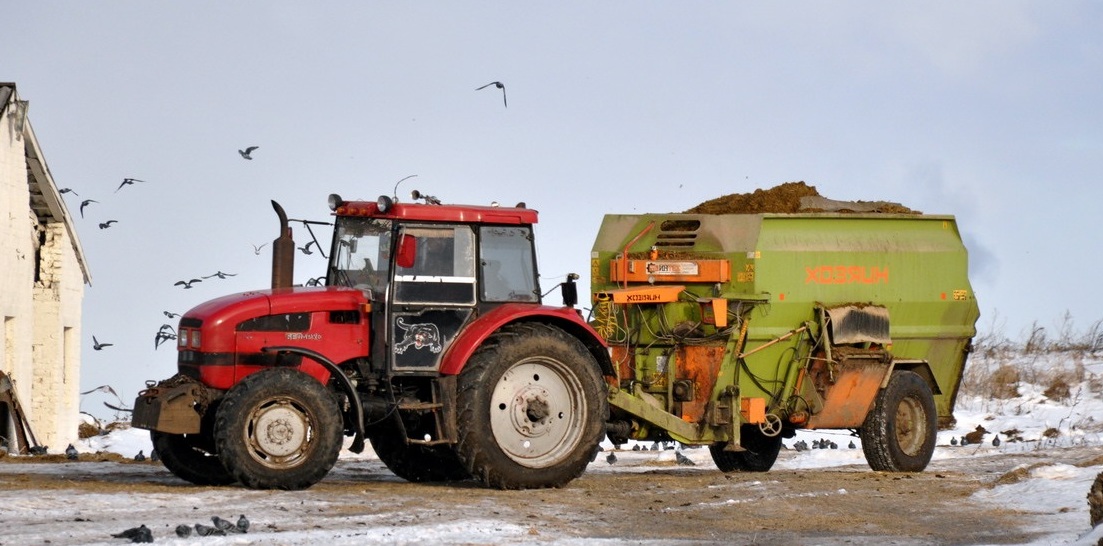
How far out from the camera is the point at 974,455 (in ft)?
60.1

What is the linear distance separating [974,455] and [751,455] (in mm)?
3799

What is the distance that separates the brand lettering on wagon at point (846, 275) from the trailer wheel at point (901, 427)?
972 millimetres

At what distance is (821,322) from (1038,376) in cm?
1316

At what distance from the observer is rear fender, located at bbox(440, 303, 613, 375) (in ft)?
39.1

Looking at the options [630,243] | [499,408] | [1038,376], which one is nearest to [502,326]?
[499,408]

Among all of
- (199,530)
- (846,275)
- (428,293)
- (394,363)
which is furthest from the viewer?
(846,275)

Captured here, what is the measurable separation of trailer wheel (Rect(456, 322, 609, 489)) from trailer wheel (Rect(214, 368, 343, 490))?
3.65ft

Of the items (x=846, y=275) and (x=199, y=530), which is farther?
(x=846, y=275)

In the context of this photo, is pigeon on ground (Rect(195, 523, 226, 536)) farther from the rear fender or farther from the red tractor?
the rear fender

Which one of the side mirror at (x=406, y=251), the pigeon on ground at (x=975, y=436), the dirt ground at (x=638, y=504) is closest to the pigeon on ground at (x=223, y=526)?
the dirt ground at (x=638, y=504)

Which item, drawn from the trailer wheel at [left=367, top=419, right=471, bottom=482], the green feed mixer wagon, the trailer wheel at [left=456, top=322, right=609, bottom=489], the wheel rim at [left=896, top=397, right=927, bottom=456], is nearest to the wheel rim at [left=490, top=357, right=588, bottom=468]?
the trailer wheel at [left=456, top=322, right=609, bottom=489]

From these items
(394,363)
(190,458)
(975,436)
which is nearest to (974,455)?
(975,436)

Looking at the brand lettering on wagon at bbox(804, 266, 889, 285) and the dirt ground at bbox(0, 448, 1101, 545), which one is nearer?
the dirt ground at bbox(0, 448, 1101, 545)

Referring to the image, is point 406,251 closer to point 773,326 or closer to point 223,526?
point 223,526
